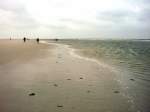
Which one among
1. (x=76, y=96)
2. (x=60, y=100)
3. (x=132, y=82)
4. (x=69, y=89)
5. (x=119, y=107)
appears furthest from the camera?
(x=132, y=82)

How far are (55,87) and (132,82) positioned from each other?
179 inches

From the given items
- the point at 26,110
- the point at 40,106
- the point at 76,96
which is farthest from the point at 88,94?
the point at 26,110

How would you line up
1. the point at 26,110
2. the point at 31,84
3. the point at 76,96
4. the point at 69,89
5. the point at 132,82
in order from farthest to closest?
the point at 132,82 → the point at 31,84 → the point at 69,89 → the point at 76,96 → the point at 26,110

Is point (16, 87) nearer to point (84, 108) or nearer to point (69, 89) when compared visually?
point (69, 89)

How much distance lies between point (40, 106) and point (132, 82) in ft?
20.7

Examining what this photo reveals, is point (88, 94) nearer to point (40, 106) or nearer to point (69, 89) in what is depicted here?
point (69, 89)

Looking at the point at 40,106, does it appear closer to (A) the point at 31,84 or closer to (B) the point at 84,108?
(B) the point at 84,108

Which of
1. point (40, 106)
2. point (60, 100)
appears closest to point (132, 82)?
point (60, 100)

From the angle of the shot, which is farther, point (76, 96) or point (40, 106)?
point (76, 96)

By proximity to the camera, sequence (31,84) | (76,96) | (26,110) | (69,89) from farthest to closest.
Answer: (31,84), (69,89), (76,96), (26,110)

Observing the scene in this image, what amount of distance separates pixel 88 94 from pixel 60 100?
1.48 m

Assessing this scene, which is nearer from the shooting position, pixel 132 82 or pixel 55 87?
pixel 55 87

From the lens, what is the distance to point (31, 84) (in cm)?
1059

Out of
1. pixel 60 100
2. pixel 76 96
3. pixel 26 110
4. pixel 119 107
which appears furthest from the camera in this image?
pixel 76 96
